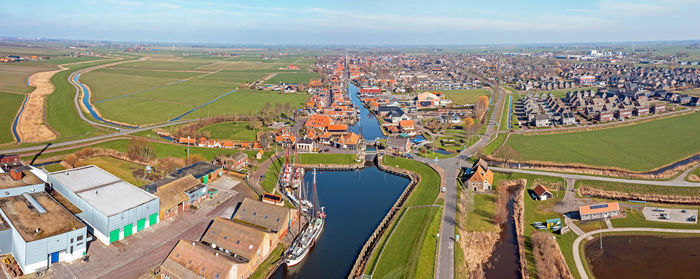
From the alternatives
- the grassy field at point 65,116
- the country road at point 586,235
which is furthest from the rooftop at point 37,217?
the country road at point 586,235

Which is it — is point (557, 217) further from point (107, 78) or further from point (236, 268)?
point (107, 78)

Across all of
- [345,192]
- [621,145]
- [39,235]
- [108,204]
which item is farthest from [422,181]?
[621,145]

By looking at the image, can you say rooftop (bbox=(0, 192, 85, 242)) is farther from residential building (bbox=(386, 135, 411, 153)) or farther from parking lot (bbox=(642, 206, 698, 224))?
parking lot (bbox=(642, 206, 698, 224))

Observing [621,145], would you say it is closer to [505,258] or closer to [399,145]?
[399,145]

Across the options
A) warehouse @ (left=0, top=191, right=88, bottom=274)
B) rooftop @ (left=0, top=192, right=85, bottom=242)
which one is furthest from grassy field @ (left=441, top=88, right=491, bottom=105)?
warehouse @ (left=0, top=191, right=88, bottom=274)

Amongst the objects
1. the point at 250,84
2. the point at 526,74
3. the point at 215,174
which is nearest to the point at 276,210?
the point at 215,174

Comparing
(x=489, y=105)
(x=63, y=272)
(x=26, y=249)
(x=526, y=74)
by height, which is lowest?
(x=63, y=272)
